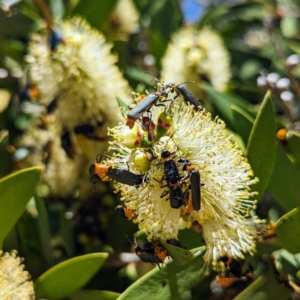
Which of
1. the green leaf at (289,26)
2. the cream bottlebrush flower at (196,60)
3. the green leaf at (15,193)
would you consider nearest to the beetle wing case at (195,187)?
the green leaf at (15,193)

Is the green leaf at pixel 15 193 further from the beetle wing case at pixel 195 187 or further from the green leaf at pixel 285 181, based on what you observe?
the green leaf at pixel 285 181

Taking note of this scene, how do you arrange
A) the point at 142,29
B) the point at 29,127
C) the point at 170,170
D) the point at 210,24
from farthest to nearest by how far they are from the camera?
1. the point at 210,24
2. the point at 142,29
3. the point at 29,127
4. the point at 170,170

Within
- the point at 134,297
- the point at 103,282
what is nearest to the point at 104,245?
the point at 103,282

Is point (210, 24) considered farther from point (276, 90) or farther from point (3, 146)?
point (3, 146)

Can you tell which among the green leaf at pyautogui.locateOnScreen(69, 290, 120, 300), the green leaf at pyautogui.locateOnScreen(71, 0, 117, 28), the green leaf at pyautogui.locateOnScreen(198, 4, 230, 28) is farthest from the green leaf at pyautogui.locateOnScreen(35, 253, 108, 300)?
the green leaf at pyautogui.locateOnScreen(198, 4, 230, 28)

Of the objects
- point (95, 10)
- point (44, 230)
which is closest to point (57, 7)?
point (95, 10)
